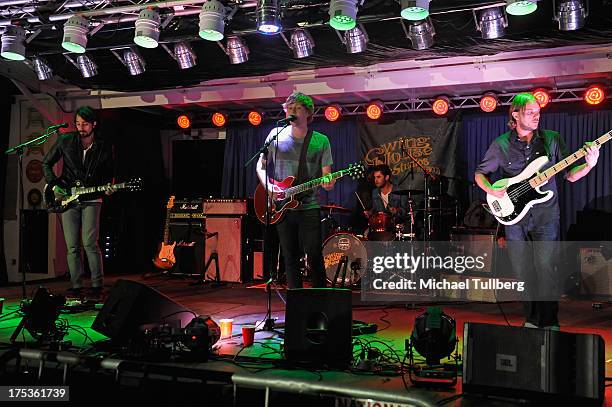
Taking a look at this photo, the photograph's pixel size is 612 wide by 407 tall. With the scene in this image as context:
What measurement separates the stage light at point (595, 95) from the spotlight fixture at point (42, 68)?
26.4 feet

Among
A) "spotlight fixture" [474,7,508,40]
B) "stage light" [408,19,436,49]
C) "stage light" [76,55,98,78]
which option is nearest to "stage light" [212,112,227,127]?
"stage light" [76,55,98,78]

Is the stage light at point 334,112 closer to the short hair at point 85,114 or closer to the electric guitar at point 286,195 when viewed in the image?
the short hair at point 85,114

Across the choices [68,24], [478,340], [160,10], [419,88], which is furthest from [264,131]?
[478,340]

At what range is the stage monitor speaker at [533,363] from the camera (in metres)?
3.28

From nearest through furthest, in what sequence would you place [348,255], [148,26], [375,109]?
[148,26], [348,255], [375,109]

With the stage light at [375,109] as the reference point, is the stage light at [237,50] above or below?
above

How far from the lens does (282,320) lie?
21.1ft

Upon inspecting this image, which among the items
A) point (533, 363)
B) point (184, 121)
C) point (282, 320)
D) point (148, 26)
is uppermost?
point (148, 26)

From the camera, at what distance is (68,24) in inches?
290

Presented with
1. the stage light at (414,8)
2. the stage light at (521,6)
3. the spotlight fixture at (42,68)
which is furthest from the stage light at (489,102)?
the spotlight fixture at (42,68)

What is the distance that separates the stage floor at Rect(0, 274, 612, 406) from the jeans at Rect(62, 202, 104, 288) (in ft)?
1.83

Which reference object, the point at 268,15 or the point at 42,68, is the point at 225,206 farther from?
the point at 268,15

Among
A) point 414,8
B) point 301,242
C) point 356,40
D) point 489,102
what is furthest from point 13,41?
point 489,102

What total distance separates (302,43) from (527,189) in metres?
3.47
